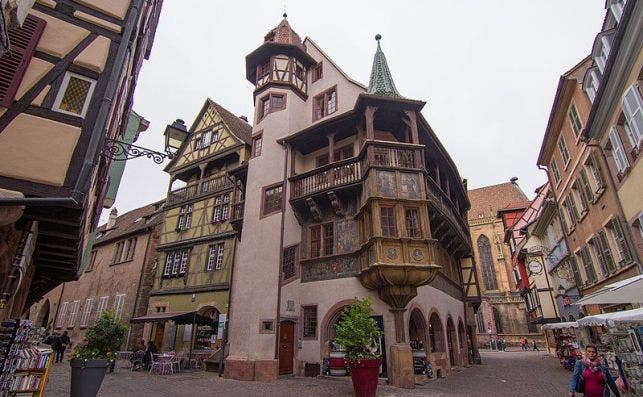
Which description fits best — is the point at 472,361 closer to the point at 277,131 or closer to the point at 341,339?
the point at 341,339

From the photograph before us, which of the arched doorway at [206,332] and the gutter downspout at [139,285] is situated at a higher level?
the gutter downspout at [139,285]

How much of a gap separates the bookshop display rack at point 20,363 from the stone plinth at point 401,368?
8807 millimetres

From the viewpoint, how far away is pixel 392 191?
12438 millimetres

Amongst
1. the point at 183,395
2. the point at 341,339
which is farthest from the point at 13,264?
the point at 341,339

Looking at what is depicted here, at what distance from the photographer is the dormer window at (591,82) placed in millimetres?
12172

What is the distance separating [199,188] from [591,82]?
815 inches

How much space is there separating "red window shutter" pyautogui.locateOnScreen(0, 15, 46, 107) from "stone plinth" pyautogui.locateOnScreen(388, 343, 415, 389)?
1104 centimetres

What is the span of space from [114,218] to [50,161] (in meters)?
31.3

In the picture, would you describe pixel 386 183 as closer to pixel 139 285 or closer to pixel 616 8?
pixel 616 8

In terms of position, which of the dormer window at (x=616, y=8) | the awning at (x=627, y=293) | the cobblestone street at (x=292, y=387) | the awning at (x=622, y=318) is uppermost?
the dormer window at (x=616, y=8)

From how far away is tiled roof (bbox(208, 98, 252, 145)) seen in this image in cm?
2256

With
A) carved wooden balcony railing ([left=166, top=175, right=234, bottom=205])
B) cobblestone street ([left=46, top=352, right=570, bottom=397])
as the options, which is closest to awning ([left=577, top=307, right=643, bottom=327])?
cobblestone street ([left=46, top=352, right=570, bottom=397])

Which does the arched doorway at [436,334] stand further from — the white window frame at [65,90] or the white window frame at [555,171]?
the white window frame at [65,90]

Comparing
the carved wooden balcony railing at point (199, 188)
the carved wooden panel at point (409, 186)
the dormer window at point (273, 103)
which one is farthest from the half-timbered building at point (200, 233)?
the carved wooden panel at point (409, 186)
